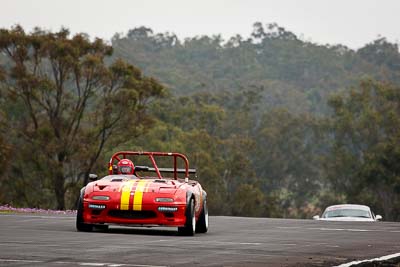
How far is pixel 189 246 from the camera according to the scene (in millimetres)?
13469

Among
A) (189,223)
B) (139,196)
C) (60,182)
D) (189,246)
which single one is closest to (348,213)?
(189,223)

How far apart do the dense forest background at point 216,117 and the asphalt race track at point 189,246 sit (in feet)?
135

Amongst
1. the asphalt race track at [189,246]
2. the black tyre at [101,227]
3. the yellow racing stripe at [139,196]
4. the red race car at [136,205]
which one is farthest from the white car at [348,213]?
the yellow racing stripe at [139,196]

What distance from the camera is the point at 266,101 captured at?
145375 millimetres

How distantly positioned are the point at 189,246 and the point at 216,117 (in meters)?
84.9

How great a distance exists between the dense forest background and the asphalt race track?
135ft

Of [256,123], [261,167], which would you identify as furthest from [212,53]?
[261,167]

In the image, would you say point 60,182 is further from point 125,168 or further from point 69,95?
point 125,168

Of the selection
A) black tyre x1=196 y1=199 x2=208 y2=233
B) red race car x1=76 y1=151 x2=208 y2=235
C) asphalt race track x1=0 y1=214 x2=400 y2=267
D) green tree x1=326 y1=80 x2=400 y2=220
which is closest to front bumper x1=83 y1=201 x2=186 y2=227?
red race car x1=76 y1=151 x2=208 y2=235

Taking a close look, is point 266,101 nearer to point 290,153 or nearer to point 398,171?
point 290,153

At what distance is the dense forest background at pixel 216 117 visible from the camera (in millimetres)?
61156

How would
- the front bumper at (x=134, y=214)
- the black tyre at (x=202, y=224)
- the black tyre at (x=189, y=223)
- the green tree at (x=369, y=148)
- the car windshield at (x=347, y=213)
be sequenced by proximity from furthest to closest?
the green tree at (x=369, y=148) < the car windshield at (x=347, y=213) < the black tyre at (x=202, y=224) < the black tyre at (x=189, y=223) < the front bumper at (x=134, y=214)

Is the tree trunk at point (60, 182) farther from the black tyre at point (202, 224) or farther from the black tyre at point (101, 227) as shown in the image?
the black tyre at point (101, 227)

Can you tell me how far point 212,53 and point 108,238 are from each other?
513ft
